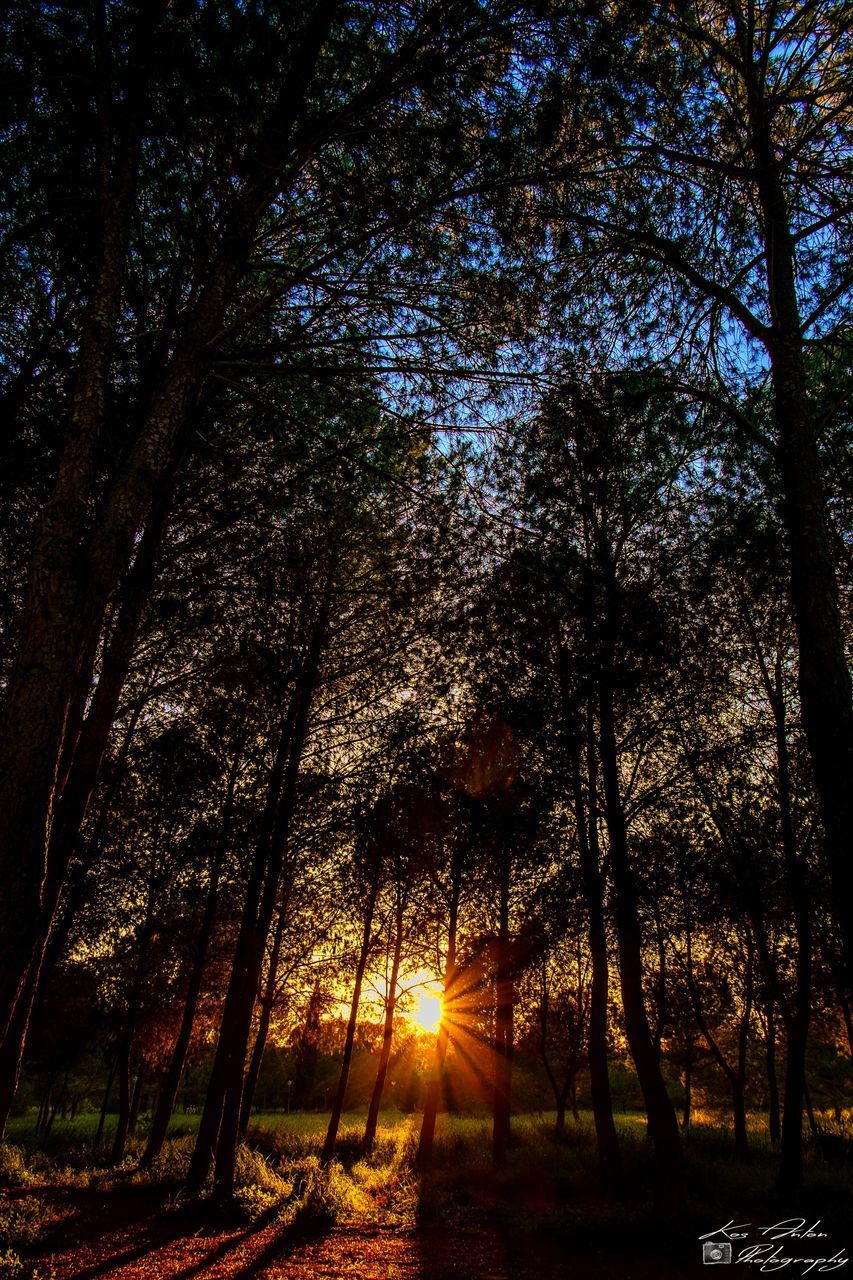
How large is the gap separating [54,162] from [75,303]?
1.46 metres

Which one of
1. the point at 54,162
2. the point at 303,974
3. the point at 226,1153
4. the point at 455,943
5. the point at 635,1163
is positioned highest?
the point at 54,162

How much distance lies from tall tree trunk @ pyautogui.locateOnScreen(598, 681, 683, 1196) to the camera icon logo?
4.56ft

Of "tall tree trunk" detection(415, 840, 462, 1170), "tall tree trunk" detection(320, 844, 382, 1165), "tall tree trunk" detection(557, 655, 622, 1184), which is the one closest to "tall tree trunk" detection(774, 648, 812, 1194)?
"tall tree trunk" detection(557, 655, 622, 1184)

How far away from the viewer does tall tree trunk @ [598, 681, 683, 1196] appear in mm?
9039

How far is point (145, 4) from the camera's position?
17.6 ft

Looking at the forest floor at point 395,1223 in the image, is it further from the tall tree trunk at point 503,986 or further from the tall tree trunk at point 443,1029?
the tall tree trunk at point 503,986

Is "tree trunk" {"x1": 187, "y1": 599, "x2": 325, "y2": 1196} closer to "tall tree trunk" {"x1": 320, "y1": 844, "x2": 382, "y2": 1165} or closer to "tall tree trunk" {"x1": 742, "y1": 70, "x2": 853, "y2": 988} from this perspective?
"tall tree trunk" {"x1": 320, "y1": 844, "x2": 382, "y2": 1165}

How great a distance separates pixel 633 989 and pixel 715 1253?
10.6 ft

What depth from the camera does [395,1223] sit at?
1020 cm

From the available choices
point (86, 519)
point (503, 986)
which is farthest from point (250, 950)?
point (86, 519)

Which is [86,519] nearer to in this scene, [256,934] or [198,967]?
[256,934]

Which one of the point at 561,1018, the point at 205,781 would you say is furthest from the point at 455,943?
the point at 561,1018

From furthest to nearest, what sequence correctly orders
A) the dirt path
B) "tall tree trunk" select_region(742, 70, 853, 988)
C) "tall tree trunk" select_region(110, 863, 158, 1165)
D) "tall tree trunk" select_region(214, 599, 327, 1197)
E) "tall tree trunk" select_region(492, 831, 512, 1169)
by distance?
"tall tree trunk" select_region(492, 831, 512, 1169) → "tall tree trunk" select_region(110, 863, 158, 1165) → "tall tree trunk" select_region(214, 599, 327, 1197) → the dirt path → "tall tree trunk" select_region(742, 70, 853, 988)

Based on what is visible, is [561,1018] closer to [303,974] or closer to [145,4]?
A: [303,974]
